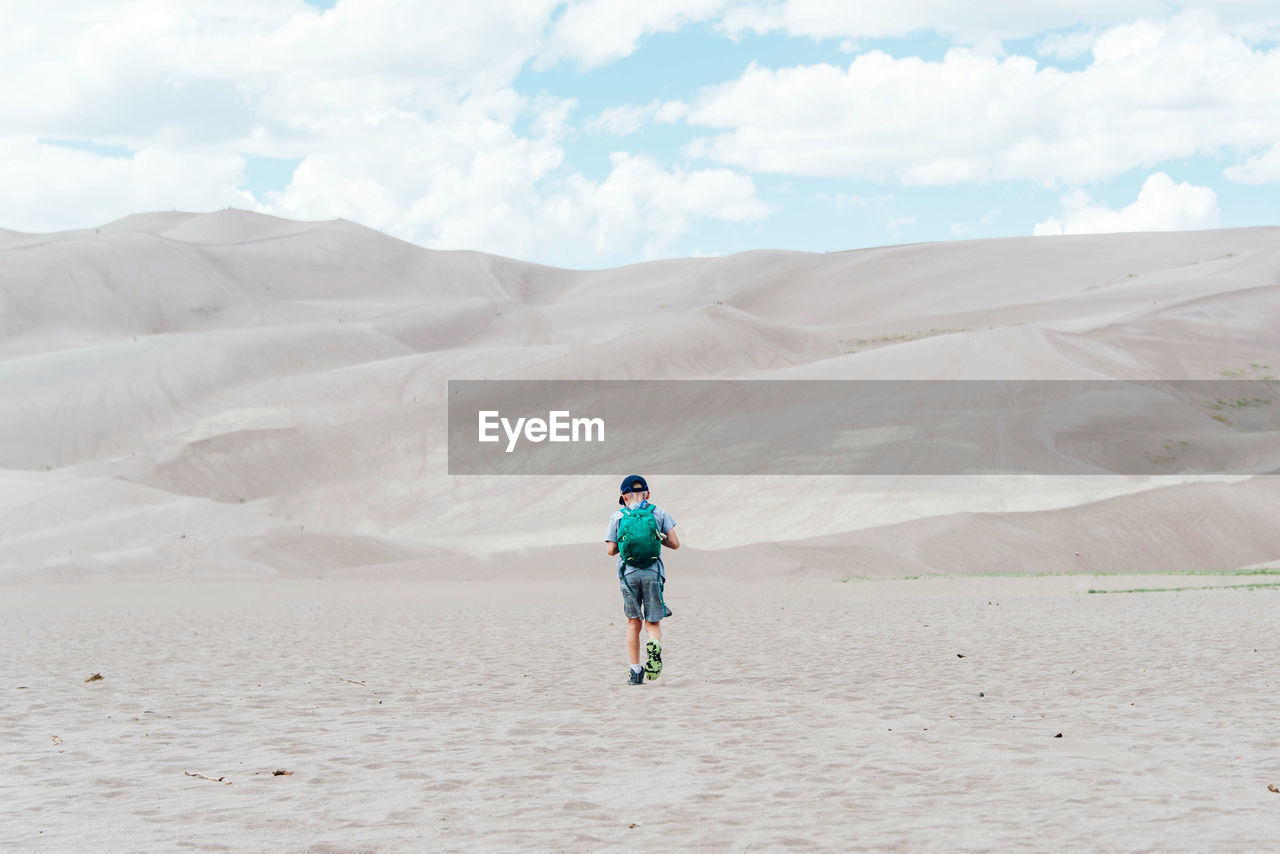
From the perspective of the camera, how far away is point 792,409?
44.6 metres

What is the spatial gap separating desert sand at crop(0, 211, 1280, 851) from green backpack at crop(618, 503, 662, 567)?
0.98m

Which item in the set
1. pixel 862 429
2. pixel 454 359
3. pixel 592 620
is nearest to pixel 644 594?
pixel 592 620

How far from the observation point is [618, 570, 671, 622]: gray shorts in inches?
384

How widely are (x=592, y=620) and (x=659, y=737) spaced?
912 centimetres

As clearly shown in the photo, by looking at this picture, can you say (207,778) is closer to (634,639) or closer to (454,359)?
(634,639)

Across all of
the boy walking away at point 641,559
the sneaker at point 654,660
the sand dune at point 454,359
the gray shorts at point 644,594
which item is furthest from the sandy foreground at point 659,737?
the sand dune at point 454,359

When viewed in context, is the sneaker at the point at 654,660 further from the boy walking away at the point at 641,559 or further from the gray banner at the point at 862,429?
the gray banner at the point at 862,429

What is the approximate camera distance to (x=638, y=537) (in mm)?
9703

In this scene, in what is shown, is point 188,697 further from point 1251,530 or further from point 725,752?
point 1251,530

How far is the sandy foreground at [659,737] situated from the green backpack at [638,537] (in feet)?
3.19

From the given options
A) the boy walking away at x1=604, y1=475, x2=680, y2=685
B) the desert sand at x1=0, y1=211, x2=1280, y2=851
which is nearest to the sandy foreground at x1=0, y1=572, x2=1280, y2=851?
the desert sand at x1=0, y1=211, x2=1280, y2=851

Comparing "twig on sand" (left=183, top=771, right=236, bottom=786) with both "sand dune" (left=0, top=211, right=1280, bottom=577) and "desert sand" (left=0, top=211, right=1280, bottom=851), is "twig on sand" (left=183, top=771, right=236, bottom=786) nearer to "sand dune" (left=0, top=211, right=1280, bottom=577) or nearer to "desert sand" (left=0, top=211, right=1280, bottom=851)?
"desert sand" (left=0, top=211, right=1280, bottom=851)

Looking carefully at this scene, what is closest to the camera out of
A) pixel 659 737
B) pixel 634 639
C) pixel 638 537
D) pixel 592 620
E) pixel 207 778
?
pixel 207 778

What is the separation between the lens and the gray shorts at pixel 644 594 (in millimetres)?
9766
